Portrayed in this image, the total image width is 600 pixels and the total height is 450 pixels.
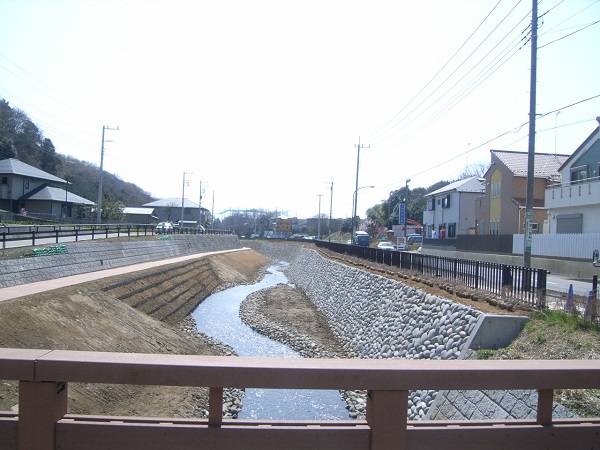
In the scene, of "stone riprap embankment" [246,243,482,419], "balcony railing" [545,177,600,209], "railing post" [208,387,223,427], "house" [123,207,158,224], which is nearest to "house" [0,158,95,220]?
"house" [123,207,158,224]

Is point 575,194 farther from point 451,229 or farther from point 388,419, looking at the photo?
point 388,419

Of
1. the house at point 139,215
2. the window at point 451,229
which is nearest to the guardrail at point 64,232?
the window at point 451,229

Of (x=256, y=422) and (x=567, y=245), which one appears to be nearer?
(x=256, y=422)

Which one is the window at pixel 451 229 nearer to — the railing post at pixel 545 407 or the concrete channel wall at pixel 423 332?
the concrete channel wall at pixel 423 332

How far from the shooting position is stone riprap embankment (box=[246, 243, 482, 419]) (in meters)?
10.7

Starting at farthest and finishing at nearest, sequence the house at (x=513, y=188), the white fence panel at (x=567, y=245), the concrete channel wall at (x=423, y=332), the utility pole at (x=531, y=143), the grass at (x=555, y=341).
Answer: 1. the house at (x=513, y=188)
2. the white fence panel at (x=567, y=245)
3. the utility pole at (x=531, y=143)
4. the grass at (x=555, y=341)
5. the concrete channel wall at (x=423, y=332)

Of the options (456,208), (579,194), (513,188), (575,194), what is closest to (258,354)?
(579,194)

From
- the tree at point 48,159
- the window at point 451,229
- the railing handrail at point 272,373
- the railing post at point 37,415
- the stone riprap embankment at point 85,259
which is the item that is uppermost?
the tree at point 48,159

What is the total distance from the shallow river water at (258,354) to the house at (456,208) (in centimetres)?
2826

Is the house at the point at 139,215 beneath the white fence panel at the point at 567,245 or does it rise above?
above

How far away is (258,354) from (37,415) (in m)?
15.4

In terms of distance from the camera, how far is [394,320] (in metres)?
16.0

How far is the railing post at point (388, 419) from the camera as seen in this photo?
3.26 meters

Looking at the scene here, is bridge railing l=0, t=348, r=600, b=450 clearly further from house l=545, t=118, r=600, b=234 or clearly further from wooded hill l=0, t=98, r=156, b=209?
wooded hill l=0, t=98, r=156, b=209
